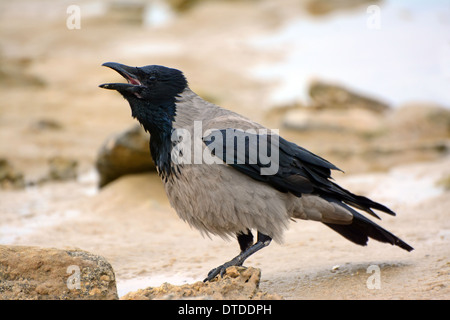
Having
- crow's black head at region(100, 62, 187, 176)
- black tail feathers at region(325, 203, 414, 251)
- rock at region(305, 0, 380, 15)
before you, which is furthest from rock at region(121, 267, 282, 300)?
rock at region(305, 0, 380, 15)

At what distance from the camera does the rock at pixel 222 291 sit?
3.17 meters

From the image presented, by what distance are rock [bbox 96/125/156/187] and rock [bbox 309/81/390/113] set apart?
6.66 m

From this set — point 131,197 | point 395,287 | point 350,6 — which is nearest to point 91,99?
point 131,197

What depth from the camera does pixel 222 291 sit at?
3197mm

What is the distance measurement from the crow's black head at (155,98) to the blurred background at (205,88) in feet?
3.90

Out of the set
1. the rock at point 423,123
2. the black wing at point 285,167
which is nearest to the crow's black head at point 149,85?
the black wing at point 285,167

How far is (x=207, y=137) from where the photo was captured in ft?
12.4

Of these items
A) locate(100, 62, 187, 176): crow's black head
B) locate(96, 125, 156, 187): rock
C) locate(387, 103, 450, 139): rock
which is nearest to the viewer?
locate(100, 62, 187, 176): crow's black head

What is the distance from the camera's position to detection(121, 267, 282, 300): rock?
317cm

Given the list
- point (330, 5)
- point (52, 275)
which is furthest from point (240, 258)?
point (330, 5)

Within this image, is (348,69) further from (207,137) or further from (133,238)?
(207,137)

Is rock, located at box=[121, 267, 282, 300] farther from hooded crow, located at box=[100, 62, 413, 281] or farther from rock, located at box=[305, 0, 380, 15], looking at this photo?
rock, located at box=[305, 0, 380, 15]

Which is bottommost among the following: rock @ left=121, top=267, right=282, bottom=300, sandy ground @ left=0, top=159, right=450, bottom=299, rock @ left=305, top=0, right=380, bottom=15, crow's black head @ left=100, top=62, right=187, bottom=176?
sandy ground @ left=0, top=159, right=450, bottom=299

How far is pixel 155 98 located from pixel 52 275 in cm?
141
